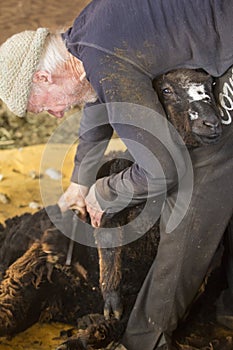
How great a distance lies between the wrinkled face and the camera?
1970mm

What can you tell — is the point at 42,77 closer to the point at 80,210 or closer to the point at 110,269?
the point at 80,210

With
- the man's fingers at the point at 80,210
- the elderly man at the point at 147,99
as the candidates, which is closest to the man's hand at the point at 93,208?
the elderly man at the point at 147,99

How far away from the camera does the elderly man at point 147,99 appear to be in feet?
6.20

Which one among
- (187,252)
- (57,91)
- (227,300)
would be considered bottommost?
(227,300)

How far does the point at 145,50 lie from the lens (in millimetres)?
1891

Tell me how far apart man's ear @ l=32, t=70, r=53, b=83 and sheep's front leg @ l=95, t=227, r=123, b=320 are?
21.8 inches

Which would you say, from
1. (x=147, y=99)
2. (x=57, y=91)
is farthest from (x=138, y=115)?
(x=57, y=91)

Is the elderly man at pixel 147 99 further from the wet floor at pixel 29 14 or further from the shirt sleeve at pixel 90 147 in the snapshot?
the wet floor at pixel 29 14

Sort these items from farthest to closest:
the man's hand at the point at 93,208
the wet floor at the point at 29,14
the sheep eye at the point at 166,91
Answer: the wet floor at the point at 29,14, the man's hand at the point at 93,208, the sheep eye at the point at 166,91

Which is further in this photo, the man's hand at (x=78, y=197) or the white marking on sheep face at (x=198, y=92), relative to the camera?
the man's hand at (x=78, y=197)

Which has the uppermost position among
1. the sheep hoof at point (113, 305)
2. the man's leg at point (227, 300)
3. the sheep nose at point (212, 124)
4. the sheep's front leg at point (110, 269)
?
the sheep nose at point (212, 124)

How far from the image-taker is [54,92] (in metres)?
2.08

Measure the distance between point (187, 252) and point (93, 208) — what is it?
308 millimetres

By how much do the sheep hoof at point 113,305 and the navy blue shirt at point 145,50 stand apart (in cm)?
56
